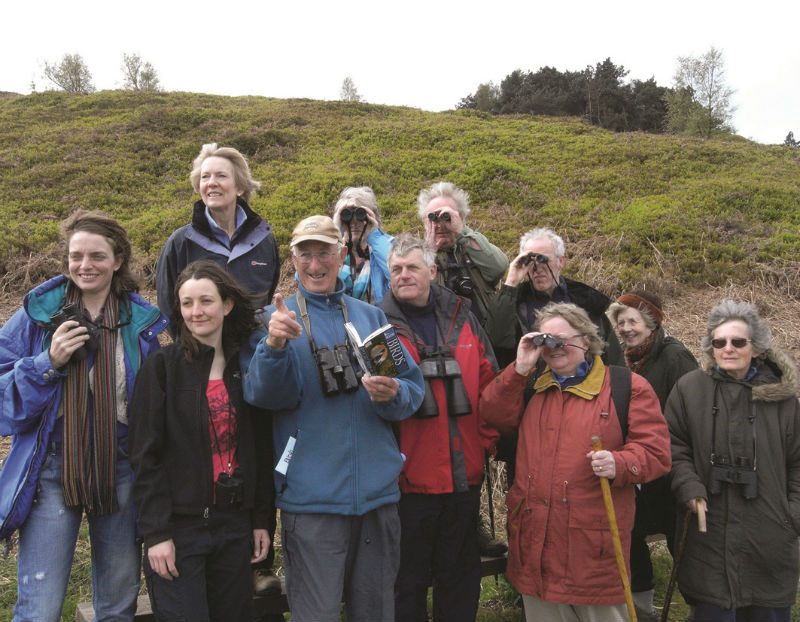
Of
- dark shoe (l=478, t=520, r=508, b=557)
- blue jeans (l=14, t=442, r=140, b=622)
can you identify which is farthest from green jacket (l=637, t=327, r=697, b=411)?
blue jeans (l=14, t=442, r=140, b=622)

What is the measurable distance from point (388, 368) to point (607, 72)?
35.0 meters

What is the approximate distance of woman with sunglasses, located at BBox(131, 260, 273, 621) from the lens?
2604mm

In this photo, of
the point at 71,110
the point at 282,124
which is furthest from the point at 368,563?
the point at 71,110

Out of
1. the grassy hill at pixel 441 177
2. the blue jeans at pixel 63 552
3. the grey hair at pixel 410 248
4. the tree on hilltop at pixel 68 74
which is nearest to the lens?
the blue jeans at pixel 63 552

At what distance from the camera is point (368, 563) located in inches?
113

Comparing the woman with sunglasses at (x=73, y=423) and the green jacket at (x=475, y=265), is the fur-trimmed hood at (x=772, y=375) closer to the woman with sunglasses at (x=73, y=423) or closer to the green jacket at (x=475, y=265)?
the green jacket at (x=475, y=265)

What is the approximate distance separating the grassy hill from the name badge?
30.7ft

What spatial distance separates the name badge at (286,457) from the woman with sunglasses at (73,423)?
0.72 metres

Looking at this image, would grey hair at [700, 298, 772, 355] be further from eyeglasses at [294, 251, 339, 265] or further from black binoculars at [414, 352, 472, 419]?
eyeglasses at [294, 251, 339, 265]

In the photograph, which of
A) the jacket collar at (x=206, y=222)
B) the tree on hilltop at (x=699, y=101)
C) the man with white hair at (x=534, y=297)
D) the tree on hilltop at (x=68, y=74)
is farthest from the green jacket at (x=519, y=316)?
the tree on hilltop at (x=68, y=74)

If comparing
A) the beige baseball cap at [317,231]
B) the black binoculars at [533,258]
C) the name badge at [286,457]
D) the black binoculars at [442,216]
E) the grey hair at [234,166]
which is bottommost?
the name badge at [286,457]

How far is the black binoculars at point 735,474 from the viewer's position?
3.31 metres

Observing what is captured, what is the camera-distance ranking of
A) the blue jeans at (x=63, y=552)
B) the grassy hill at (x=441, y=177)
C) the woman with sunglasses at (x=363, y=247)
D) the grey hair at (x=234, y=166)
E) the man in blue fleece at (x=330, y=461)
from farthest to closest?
the grassy hill at (x=441, y=177)
the woman with sunglasses at (x=363, y=247)
the grey hair at (x=234, y=166)
the man in blue fleece at (x=330, y=461)
the blue jeans at (x=63, y=552)

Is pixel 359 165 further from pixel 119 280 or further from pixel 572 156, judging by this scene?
pixel 119 280
